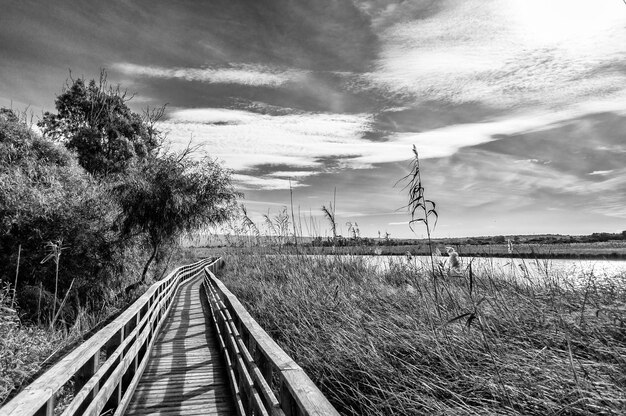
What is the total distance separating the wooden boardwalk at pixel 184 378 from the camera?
543cm

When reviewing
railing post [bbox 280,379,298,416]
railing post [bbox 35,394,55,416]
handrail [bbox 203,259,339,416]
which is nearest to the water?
handrail [bbox 203,259,339,416]

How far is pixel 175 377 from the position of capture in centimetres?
675

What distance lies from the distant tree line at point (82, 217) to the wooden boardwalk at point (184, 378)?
18.5ft

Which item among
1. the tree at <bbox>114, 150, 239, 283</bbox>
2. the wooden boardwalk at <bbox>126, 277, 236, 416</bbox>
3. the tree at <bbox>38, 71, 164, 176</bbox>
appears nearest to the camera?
the wooden boardwalk at <bbox>126, 277, 236, 416</bbox>

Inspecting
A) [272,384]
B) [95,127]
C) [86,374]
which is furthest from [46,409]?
[95,127]

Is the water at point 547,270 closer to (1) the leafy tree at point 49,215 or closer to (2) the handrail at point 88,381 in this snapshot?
(2) the handrail at point 88,381

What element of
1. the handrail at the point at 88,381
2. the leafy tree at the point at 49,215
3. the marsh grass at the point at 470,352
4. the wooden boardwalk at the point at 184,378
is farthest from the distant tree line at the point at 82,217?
the marsh grass at the point at 470,352

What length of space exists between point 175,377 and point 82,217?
14.3 m

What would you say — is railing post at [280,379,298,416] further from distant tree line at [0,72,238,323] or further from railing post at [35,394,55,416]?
distant tree line at [0,72,238,323]

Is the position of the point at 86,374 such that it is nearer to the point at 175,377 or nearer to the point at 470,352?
the point at 175,377

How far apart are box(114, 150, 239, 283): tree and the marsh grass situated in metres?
16.4

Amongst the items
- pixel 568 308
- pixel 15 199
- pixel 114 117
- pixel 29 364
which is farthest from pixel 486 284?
pixel 114 117

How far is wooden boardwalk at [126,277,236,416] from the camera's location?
5.43m

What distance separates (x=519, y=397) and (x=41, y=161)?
20694mm
